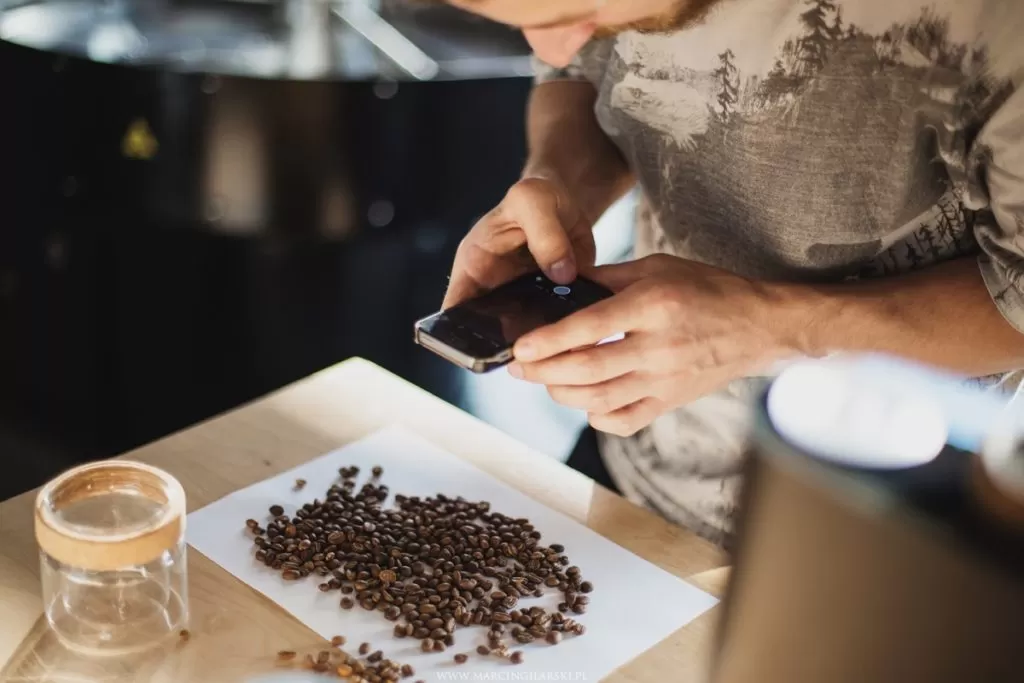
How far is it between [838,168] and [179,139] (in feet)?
6.08

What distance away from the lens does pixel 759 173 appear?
1.24m

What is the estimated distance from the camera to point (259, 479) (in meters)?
1.30

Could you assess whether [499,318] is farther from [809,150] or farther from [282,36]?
[282,36]

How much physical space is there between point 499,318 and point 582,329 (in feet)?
0.35

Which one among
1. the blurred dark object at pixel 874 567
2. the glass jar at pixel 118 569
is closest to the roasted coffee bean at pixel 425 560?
the glass jar at pixel 118 569

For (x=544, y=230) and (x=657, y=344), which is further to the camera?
(x=544, y=230)

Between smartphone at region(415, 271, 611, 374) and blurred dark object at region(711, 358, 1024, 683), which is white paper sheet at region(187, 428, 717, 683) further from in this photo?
blurred dark object at region(711, 358, 1024, 683)

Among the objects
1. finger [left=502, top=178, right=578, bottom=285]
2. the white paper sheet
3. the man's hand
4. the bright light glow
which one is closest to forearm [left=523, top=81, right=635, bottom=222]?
finger [left=502, top=178, right=578, bottom=285]

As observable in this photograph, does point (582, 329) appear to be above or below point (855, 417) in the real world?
below

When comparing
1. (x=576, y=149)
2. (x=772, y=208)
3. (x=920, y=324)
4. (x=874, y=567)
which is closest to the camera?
(x=874, y=567)

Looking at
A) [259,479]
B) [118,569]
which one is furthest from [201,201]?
[118,569]

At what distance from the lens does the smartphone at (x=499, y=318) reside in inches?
42.2

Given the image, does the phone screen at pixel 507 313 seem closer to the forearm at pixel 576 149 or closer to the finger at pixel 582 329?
the finger at pixel 582 329

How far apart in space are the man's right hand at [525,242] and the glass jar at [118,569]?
37 centimetres
